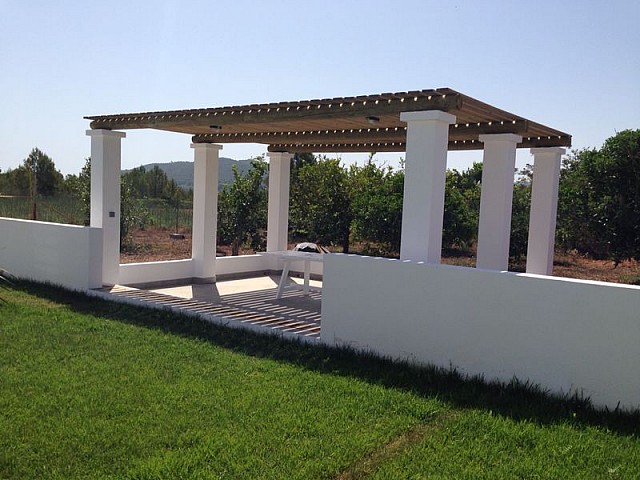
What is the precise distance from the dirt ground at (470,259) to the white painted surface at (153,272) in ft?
14.1

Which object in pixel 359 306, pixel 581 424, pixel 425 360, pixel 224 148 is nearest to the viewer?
pixel 581 424

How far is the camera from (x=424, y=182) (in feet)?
21.2

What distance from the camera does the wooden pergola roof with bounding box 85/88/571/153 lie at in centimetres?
662

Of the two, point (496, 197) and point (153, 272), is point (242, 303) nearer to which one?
point (153, 272)

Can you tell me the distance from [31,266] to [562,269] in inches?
469

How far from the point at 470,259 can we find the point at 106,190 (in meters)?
10.3

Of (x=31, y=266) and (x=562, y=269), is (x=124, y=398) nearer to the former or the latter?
(x=31, y=266)

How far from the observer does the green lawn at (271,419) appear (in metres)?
3.85

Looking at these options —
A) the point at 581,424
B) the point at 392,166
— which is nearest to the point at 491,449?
the point at 581,424

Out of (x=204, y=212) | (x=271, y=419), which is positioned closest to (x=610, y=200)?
(x=204, y=212)

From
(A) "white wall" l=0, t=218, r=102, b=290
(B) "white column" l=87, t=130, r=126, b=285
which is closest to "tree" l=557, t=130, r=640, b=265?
(B) "white column" l=87, t=130, r=126, b=285

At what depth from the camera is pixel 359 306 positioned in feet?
21.7

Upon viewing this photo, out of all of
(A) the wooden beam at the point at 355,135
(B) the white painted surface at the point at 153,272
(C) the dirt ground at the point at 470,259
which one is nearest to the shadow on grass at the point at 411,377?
(B) the white painted surface at the point at 153,272

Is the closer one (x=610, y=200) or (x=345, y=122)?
(x=345, y=122)
